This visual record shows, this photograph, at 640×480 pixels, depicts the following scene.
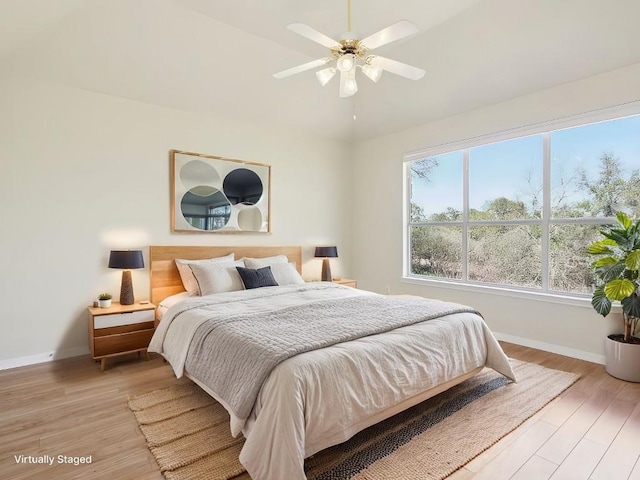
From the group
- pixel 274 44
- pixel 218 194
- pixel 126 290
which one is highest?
pixel 274 44

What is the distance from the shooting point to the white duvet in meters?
1.65

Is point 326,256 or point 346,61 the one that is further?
point 326,256

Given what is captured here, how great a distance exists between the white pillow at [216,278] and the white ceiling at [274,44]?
1.89 meters

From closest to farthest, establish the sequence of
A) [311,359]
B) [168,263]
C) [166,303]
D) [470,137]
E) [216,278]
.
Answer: [311,359], [166,303], [216,278], [168,263], [470,137]

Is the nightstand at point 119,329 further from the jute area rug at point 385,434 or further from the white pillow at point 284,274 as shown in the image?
the white pillow at point 284,274

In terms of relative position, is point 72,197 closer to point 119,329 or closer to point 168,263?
point 168,263

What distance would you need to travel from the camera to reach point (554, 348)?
363cm

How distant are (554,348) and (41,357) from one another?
16.7ft

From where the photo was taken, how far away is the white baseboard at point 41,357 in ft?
10.4

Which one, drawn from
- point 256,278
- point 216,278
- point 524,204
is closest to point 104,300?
point 216,278

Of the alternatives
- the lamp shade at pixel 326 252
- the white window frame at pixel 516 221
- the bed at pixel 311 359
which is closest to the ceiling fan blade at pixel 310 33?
the bed at pixel 311 359

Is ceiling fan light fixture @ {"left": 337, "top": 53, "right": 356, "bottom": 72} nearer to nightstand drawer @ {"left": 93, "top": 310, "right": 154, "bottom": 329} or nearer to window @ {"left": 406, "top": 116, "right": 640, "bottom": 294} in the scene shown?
window @ {"left": 406, "top": 116, "right": 640, "bottom": 294}

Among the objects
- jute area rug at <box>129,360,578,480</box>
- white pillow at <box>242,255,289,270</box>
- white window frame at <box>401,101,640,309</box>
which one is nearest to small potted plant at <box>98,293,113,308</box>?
jute area rug at <box>129,360,578,480</box>

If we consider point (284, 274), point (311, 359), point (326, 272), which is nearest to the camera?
point (311, 359)
